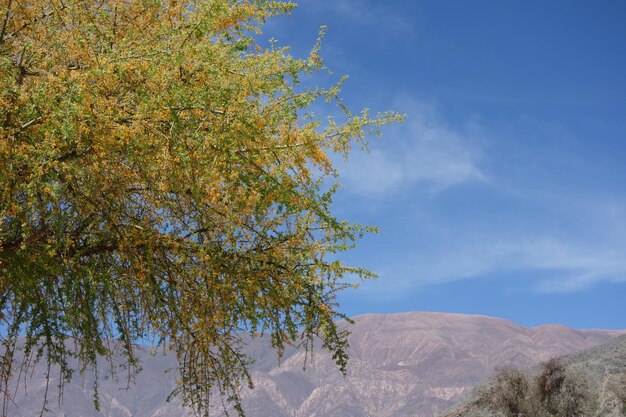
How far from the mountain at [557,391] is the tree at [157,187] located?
12.2 meters

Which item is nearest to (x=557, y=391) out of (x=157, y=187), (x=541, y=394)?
(x=541, y=394)

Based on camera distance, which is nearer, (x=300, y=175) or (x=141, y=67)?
(x=141, y=67)

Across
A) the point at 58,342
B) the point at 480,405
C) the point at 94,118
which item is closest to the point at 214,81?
the point at 94,118

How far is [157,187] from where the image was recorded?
7.72 metres

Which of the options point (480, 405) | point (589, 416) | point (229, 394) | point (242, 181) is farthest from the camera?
point (480, 405)

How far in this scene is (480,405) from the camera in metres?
21.1

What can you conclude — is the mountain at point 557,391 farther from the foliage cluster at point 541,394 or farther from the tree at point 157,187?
the tree at point 157,187

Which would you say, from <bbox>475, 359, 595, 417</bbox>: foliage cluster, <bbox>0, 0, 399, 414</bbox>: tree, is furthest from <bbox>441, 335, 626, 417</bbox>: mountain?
<bbox>0, 0, 399, 414</bbox>: tree

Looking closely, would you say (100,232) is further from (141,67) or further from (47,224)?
(141,67)

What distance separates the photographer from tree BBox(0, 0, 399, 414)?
6.88 m

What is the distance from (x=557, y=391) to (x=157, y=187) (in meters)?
15.1

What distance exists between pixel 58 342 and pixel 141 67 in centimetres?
434

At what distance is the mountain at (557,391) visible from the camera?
60.3ft

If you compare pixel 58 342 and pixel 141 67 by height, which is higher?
pixel 141 67
